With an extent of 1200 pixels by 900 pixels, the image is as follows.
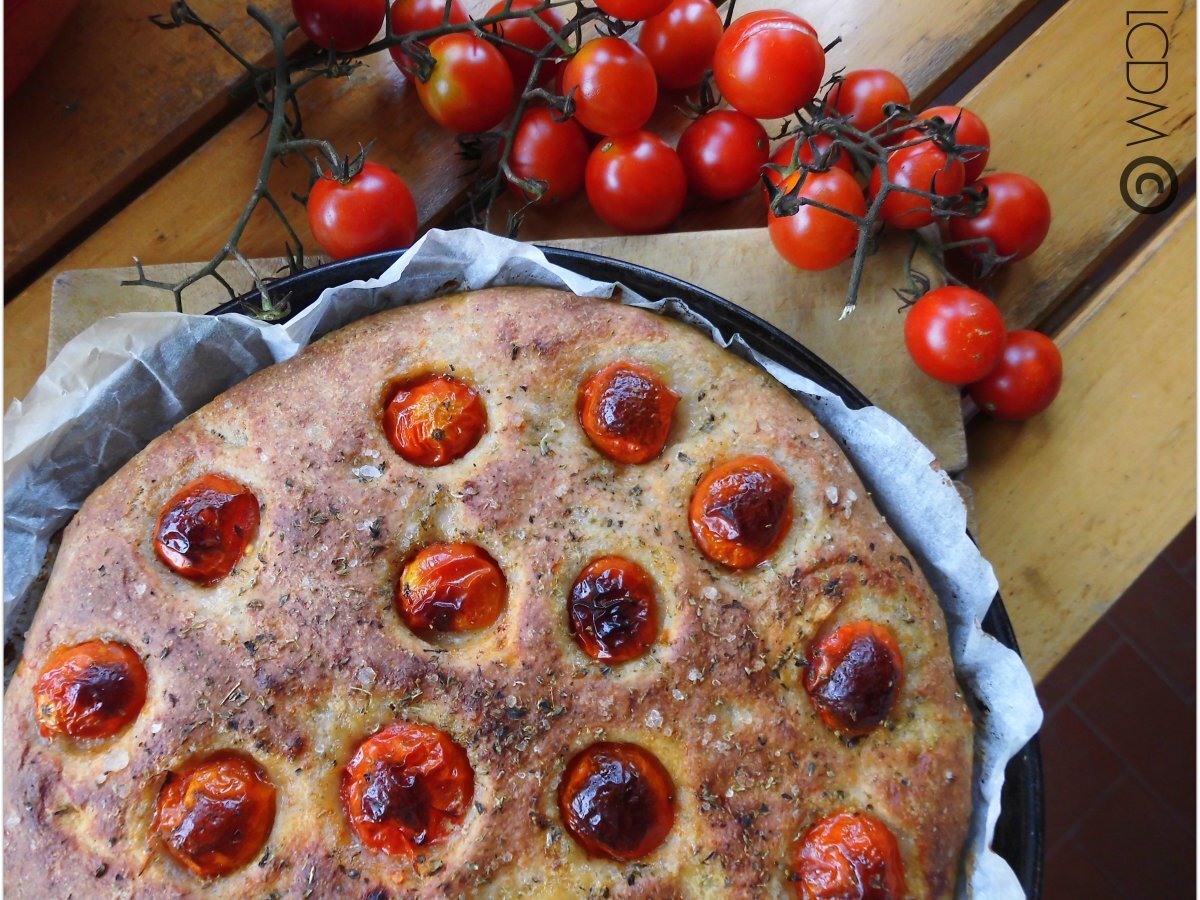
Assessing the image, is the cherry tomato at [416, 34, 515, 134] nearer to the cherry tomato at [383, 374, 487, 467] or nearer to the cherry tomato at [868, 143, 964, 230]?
the cherry tomato at [383, 374, 487, 467]

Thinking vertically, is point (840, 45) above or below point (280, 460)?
above

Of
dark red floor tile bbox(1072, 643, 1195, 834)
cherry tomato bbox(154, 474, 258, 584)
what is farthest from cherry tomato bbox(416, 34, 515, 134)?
dark red floor tile bbox(1072, 643, 1195, 834)

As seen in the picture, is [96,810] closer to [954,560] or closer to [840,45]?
[954,560]

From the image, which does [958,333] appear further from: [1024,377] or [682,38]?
[682,38]

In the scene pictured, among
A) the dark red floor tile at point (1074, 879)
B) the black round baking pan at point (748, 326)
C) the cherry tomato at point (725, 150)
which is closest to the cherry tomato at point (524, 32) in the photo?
the cherry tomato at point (725, 150)

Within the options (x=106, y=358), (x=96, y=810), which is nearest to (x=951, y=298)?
(x=106, y=358)

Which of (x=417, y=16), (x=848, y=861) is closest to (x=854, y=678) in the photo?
(x=848, y=861)
